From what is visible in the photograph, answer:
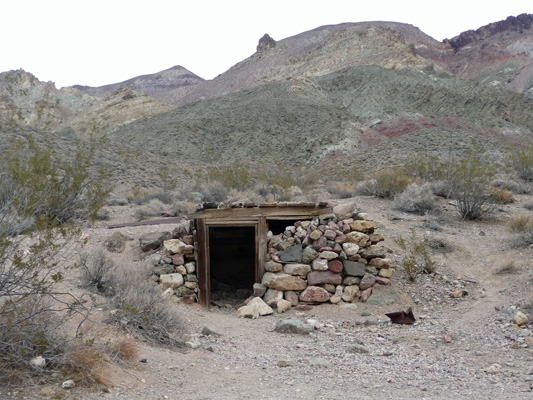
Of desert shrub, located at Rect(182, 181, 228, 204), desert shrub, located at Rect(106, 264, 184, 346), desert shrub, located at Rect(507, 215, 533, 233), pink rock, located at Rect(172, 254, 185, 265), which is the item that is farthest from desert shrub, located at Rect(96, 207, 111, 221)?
desert shrub, located at Rect(507, 215, 533, 233)

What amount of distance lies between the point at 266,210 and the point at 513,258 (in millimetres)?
4604

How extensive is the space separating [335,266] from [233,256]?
13.3ft

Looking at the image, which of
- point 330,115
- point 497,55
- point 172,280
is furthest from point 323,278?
point 497,55

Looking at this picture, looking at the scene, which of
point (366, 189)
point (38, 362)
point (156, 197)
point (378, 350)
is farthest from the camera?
point (156, 197)

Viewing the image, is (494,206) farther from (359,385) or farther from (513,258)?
(359,385)

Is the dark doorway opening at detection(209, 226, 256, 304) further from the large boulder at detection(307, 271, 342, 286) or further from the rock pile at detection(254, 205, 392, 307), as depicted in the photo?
the large boulder at detection(307, 271, 342, 286)

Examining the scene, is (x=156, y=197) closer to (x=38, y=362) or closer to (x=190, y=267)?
(x=190, y=267)

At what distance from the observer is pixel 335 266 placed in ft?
27.6

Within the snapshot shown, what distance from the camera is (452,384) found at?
4.48 meters

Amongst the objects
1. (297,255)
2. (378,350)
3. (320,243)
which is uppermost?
(320,243)

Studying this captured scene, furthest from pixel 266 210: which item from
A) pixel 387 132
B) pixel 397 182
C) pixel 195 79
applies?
pixel 195 79

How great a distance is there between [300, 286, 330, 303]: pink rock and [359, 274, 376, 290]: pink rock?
0.64 meters

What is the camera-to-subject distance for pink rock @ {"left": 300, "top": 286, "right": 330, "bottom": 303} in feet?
26.8

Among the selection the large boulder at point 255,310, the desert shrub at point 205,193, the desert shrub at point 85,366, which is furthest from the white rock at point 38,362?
the desert shrub at point 205,193
